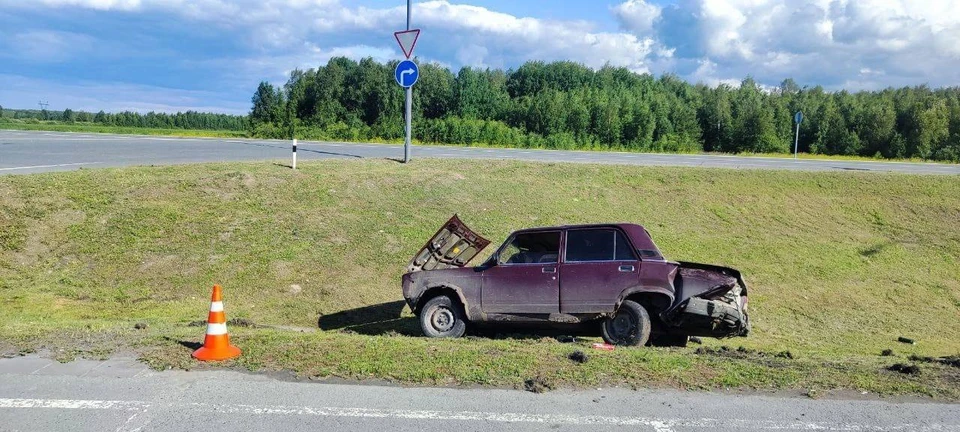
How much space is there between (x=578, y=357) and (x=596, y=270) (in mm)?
1801

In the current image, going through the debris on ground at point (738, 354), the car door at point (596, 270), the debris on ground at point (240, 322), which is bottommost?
the debris on ground at point (240, 322)

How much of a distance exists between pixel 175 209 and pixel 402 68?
6500 mm

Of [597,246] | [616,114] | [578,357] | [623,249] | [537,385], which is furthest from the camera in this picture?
[616,114]

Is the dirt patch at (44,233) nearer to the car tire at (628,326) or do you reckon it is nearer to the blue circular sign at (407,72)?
the blue circular sign at (407,72)

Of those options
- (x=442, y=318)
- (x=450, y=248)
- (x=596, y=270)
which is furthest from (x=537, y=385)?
(x=450, y=248)

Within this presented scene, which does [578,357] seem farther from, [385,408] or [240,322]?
[240,322]

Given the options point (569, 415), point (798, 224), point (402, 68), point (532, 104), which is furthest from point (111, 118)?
point (569, 415)

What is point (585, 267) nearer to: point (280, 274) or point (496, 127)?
point (280, 274)

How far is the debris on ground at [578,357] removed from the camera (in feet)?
22.6

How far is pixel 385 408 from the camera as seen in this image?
18.1ft

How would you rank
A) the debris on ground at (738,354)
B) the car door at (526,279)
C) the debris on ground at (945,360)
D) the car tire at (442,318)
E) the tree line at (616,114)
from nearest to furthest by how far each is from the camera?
the debris on ground at (945,360), the debris on ground at (738,354), the car door at (526,279), the car tire at (442,318), the tree line at (616,114)

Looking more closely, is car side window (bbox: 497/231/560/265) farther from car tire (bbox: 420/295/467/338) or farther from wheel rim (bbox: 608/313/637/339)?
wheel rim (bbox: 608/313/637/339)

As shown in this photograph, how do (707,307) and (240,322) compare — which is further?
(240,322)

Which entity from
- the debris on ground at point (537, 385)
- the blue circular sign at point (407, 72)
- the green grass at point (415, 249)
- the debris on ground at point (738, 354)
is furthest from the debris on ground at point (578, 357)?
the blue circular sign at point (407, 72)
